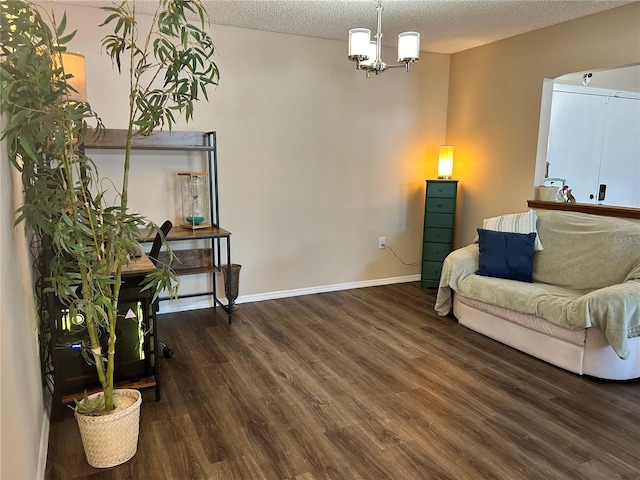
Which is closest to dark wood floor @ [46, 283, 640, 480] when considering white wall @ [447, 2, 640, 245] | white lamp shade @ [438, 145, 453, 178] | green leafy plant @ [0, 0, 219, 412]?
green leafy plant @ [0, 0, 219, 412]

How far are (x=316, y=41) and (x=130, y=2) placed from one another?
165 cm

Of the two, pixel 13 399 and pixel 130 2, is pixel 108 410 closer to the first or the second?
pixel 13 399

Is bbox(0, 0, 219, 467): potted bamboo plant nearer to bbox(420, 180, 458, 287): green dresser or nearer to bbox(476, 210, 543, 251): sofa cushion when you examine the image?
bbox(476, 210, 543, 251): sofa cushion

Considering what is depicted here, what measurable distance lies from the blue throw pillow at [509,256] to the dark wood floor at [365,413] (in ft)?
1.83

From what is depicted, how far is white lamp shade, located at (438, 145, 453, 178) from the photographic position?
15.8 ft

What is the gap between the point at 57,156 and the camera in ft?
5.75

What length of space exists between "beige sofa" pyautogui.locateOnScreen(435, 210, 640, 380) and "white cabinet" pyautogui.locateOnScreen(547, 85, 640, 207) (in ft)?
4.62

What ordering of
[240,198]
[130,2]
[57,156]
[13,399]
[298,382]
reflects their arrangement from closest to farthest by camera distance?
[13,399], [57,156], [298,382], [130,2], [240,198]

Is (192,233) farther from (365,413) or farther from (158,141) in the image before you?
(365,413)

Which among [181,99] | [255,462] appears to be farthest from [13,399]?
[181,99]

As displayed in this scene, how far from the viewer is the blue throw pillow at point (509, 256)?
367cm

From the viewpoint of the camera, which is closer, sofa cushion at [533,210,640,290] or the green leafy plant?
the green leafy plant

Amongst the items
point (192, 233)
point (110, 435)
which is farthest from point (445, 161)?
point (110, 435)

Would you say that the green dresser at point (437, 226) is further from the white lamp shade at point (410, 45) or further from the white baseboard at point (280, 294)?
the white lamp shade at point (410, 45)
